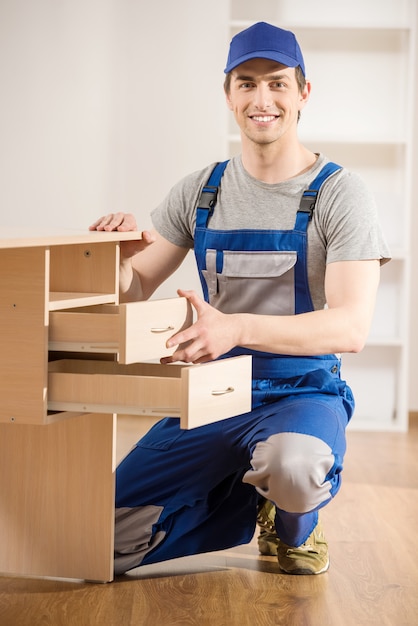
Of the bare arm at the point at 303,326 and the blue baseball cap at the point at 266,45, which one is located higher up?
the blue baseball cap at the point at 266,45

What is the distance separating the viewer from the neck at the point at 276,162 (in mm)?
2463

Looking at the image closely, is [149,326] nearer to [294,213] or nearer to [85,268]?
[85,268]

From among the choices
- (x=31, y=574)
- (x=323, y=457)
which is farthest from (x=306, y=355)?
(x=31, y=574)

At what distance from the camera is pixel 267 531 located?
2500mm

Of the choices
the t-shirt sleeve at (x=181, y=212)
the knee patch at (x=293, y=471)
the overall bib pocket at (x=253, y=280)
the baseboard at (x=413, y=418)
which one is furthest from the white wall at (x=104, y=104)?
the knee patch at (x=293, y=471)

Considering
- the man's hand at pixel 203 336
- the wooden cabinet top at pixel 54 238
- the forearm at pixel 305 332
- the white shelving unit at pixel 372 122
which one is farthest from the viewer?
the white shelving unit at pixel 372 122

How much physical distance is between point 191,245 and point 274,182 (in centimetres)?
31

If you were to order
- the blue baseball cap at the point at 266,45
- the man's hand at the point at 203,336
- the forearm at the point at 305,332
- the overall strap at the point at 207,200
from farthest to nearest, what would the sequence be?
1. the overall strap at the point at 207,200
2. the blue baseball cap at the point at 266,45
3. the forearm at the point at 305,332
4. the man's hand at the point at 203,336

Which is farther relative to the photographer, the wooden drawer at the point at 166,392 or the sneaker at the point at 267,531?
the sneaker at the point at 267,531

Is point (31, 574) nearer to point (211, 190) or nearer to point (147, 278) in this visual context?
point (147, 278)

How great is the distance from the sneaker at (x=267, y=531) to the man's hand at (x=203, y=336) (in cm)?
65

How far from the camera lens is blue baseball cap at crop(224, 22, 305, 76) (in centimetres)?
240

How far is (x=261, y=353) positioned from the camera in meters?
2.33

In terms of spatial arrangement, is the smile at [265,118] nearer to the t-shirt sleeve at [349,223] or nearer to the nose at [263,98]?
the nose at [263,98]
